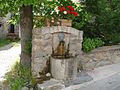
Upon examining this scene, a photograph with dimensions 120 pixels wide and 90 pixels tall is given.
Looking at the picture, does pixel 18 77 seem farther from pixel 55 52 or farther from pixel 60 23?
pixel 60 23

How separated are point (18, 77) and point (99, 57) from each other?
3.12 meters

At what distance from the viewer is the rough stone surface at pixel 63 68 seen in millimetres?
7418

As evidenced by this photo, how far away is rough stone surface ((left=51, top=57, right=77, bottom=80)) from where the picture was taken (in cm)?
742

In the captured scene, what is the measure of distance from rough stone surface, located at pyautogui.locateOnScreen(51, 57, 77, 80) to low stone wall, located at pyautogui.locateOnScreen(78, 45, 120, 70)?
969 mm

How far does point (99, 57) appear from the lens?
359 inches

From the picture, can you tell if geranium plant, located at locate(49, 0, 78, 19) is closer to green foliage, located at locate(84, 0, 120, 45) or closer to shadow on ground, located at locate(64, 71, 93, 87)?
green foliage, located at locate(84, 0, 120, 45)

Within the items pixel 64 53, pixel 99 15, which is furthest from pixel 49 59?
pixel 99 15

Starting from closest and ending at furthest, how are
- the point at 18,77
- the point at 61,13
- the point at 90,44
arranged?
the point at 18,77, the point at 61,13, the point at 90,44

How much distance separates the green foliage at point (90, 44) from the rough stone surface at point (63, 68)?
3.71 ft

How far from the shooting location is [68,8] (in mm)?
8273

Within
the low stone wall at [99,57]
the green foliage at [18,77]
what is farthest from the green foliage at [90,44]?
the green foliage at [18,77]

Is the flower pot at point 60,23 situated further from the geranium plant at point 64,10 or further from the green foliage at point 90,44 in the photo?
the green foliage at point 90,44

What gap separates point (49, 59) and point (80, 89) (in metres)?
1.36

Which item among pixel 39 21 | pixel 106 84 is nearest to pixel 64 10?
pixel 39 21
